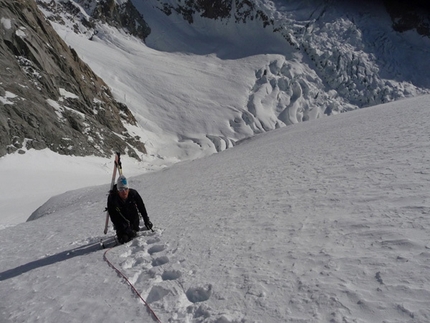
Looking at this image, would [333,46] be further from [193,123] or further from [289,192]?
[289,192]

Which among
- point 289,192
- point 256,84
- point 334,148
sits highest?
point 256,84

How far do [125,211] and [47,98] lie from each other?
100 ft

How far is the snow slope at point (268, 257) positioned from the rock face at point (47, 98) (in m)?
22.3

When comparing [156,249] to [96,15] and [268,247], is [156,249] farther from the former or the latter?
[96,15]

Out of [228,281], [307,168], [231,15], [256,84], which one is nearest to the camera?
[228,281]

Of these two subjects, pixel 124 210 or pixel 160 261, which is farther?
pixel 124 210

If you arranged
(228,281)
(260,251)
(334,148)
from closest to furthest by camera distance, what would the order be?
(228,281) → (260,251) → (334,148)

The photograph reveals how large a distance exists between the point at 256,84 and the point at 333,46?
1502 centimetres

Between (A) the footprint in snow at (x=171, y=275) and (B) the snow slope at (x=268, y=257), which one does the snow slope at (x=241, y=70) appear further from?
(A) the footprint in snow at (x=171, y=275)

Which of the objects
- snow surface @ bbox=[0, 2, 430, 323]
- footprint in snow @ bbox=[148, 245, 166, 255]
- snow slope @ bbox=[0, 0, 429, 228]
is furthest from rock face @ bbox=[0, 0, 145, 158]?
footprint in snow @ bbox=[148, 245, 166, 255]

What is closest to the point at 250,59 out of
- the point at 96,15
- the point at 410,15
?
the point at 96,15

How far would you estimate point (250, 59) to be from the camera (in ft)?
195

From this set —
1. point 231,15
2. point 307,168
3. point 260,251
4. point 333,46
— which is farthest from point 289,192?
point 231,15

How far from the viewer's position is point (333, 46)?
189ft
